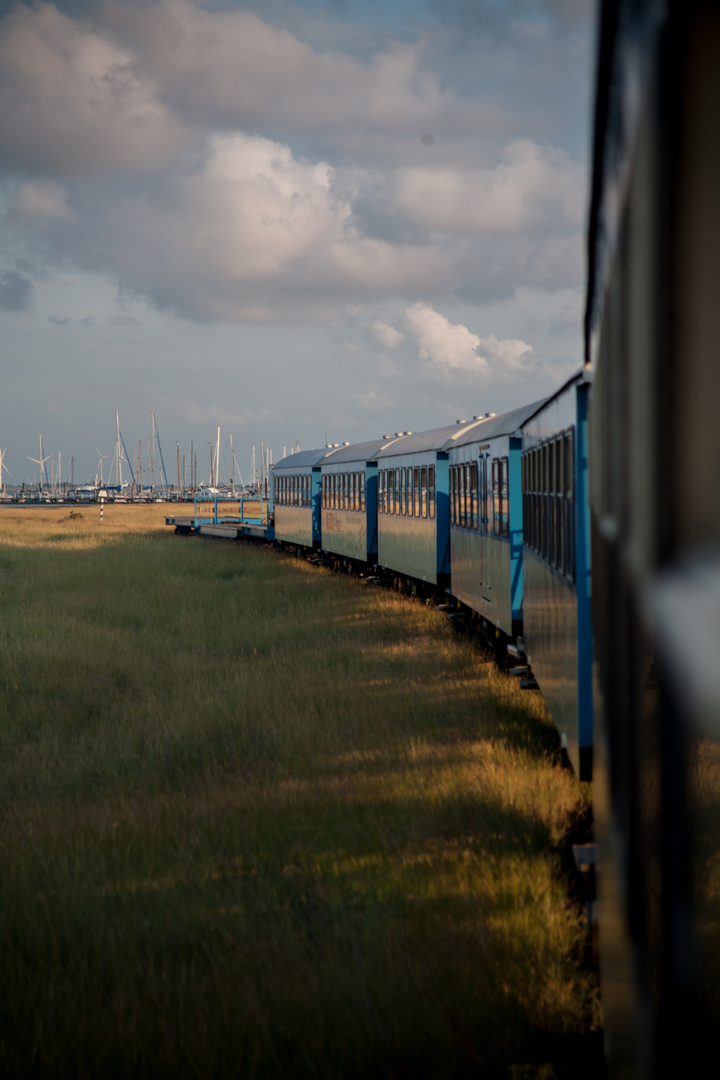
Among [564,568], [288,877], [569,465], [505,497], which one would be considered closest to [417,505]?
[505,497]

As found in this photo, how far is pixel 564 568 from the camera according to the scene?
5973 mm

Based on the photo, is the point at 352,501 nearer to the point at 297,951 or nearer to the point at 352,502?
the point at 352,502

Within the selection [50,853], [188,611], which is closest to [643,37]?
[50,853]

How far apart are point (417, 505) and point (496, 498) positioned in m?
5.70

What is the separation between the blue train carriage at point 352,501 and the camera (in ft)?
67.8

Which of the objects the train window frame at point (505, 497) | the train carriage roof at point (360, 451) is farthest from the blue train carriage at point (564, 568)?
the train carriage roof at point (360, 451)

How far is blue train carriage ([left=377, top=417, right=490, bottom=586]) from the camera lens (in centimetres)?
1517

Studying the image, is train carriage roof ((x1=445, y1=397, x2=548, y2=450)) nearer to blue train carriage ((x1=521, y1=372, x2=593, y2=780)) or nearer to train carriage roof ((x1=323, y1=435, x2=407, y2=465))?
blue train carriage ((x1=521, y1=372, x2=593, y2=780))

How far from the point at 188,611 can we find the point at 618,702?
1489 centimetres

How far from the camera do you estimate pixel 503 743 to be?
7.46 metres

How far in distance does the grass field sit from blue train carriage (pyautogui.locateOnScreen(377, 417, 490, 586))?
431 centimetres

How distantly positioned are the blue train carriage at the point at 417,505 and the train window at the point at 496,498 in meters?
2.85

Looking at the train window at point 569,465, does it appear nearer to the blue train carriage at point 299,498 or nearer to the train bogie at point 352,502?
the train bogie at point 352,502

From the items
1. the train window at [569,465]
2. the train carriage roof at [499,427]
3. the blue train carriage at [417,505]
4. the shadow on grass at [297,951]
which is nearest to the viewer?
the shadow on grass at [297,951]
